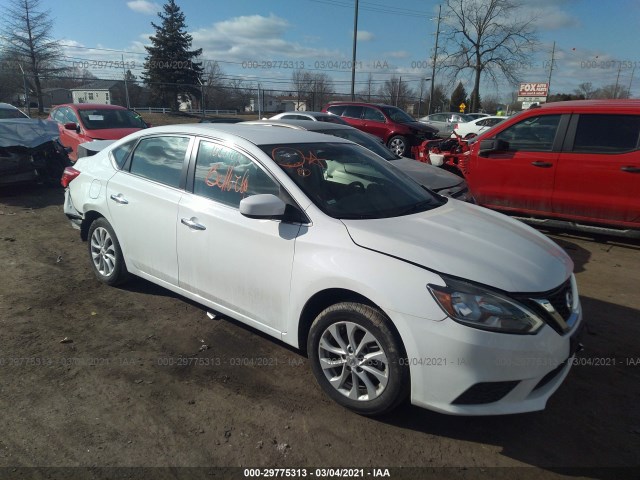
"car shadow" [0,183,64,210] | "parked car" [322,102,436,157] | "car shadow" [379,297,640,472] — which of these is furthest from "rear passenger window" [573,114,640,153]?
"car shadow" [0,183,64,210]

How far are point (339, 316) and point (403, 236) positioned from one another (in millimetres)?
629

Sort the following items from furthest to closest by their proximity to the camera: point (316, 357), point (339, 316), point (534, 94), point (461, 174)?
point (534, 94), point (461, 174), point (316, 357), point (339, 316)

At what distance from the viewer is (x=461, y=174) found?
8297 millimetres

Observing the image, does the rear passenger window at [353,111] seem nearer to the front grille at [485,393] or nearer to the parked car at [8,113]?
the parked car at [8,113]

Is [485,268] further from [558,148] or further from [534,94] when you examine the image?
[534,94]

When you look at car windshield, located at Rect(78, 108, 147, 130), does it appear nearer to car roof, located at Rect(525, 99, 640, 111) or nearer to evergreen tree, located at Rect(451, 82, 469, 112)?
car roof, located at Rect(525, 99, 640, 111)

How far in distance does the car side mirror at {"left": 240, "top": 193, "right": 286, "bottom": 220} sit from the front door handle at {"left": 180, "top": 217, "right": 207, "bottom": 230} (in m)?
0.65

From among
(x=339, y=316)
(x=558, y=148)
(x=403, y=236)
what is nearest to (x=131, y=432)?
(x=339, y=316)

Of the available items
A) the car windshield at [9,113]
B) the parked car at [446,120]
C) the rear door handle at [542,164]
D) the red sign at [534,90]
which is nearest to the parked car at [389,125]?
the rear door handle at [542,164]

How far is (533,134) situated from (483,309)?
5.03 metres

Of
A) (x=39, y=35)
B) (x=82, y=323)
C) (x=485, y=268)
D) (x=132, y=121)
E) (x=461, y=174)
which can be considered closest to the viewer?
(x=485, y=268)

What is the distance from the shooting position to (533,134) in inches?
258

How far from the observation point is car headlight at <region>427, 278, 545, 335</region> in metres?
2.42

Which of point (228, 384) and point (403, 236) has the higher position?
point (403, 236)
